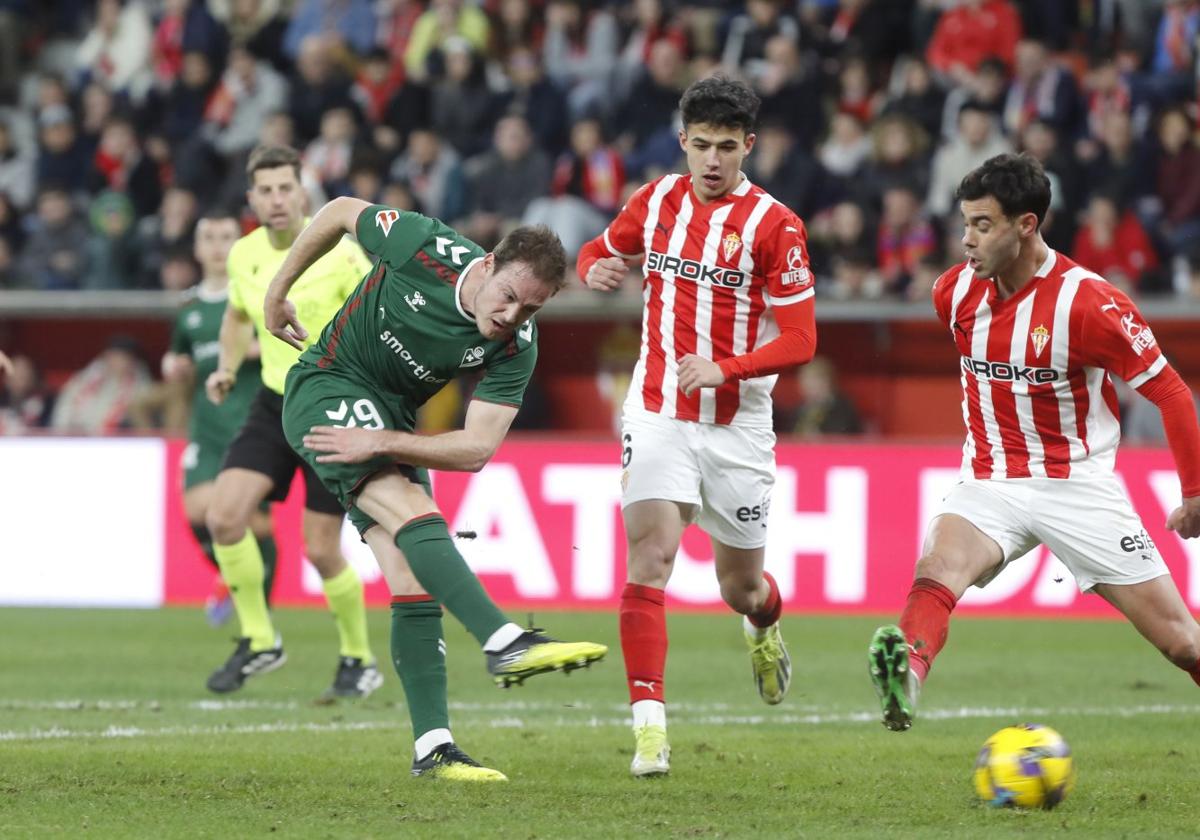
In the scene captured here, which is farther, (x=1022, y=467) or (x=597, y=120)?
(x=597, y=120)

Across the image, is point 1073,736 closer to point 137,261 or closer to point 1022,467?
point 1022,467

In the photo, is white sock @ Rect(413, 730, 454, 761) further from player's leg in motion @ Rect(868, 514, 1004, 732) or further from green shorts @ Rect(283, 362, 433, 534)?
player's leg in motion @ Rect(868, 514, 1004, 732)

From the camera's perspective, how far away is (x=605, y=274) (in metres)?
7.10

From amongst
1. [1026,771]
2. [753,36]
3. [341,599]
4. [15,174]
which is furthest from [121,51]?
[1026,771]

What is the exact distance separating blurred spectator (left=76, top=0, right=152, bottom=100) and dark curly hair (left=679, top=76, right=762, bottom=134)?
44.0ft

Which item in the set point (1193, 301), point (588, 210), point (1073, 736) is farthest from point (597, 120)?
point (1073, 736)

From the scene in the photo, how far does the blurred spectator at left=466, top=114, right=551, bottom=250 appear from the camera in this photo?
16.2 meters

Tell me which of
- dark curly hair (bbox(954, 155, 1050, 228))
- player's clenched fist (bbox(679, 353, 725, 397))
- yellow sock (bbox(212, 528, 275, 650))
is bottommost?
yellow sock (bbox(212, 528, 275, 650))

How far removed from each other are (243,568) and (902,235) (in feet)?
24.0

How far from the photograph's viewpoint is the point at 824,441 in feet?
43.2

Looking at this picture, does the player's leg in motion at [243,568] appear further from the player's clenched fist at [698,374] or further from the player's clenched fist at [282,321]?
the player's clenched fist at [698,374]

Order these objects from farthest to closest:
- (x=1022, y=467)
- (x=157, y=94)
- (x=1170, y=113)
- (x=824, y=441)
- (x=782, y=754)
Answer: (x=157, y=94) < (x=1170, y=113) < (x=824, y=441) < (x=782, y=754) < (x=1022, y=467)

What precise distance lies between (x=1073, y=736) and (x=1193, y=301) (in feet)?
21.9

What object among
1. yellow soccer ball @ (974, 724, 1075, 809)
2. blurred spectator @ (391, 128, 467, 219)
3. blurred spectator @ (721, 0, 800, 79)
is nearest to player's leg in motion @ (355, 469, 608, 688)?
yellow soccer ball @ (974, 724, 1075, 809)
